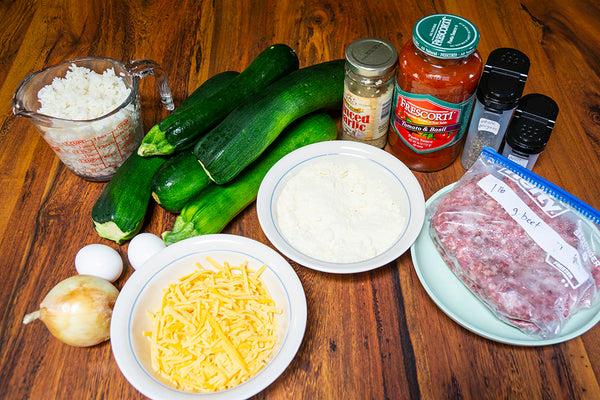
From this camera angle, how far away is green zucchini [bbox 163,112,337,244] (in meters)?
1.35

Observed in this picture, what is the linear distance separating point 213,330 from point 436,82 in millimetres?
834

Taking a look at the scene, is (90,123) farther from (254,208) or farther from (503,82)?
(503,82)

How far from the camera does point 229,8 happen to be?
208cm

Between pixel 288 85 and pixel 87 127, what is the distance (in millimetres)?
580

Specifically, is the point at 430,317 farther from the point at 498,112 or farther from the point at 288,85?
the point at 288,85

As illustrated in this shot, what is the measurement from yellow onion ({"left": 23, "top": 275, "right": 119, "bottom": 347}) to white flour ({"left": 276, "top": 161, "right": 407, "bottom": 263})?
481 millimetres

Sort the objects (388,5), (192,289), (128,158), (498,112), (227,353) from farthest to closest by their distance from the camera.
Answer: (388,5) < (128,158) < (498,112) < (192,289) < (227,353)

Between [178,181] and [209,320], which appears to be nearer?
[209,320]

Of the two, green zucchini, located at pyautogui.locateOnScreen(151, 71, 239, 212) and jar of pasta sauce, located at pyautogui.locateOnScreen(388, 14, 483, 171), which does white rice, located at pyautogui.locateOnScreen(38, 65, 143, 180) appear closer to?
green zucchini, located at pyautogui.locateOnScreen(151, 71, 239, 212)

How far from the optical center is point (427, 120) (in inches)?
54.4

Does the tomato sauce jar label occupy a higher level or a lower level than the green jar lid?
lower

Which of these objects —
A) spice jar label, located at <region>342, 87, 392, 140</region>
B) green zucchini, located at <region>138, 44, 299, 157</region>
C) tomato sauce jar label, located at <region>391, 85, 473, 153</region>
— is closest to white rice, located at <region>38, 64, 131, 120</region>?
green zucchini, located at <region>138, 44, 299, 157</region>

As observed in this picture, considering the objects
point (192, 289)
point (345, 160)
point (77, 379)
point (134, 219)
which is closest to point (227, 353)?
point (192, 289)

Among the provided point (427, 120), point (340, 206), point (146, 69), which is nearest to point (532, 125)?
point (427, 120)
